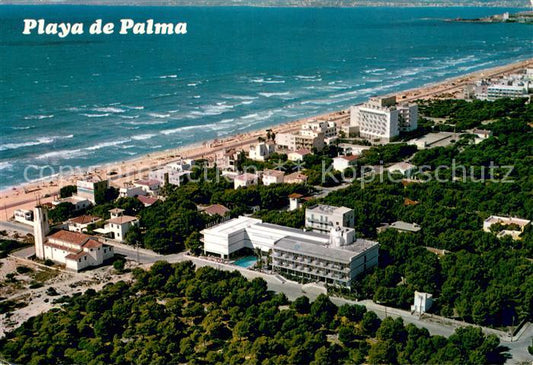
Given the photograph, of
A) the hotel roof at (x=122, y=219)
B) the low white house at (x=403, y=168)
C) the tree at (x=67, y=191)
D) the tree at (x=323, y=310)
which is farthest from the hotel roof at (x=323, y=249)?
the tree at (x=67, y=191)

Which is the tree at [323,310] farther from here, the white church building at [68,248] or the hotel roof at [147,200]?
the hotel roof at [147,200]

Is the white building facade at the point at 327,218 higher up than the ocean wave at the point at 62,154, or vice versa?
the white building facade at the point at 327,218

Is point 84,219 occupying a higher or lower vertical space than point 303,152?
lower

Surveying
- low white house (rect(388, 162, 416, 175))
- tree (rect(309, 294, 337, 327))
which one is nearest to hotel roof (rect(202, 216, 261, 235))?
tree (rect(309, 294, 337, 327))

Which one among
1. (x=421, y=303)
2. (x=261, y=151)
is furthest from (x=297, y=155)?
(x=421, y=303)

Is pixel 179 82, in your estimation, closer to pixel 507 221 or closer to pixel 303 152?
pixel 303 152

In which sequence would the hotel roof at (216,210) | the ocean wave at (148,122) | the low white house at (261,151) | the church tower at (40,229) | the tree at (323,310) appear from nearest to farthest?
the tree at (323,310)
the church tower at (40,229)
the hotel roof at (216,210)
the low white house at (261,151)
the ocean wave at (148,122)

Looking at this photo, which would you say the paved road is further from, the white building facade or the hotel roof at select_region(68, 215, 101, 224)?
the white building facade
